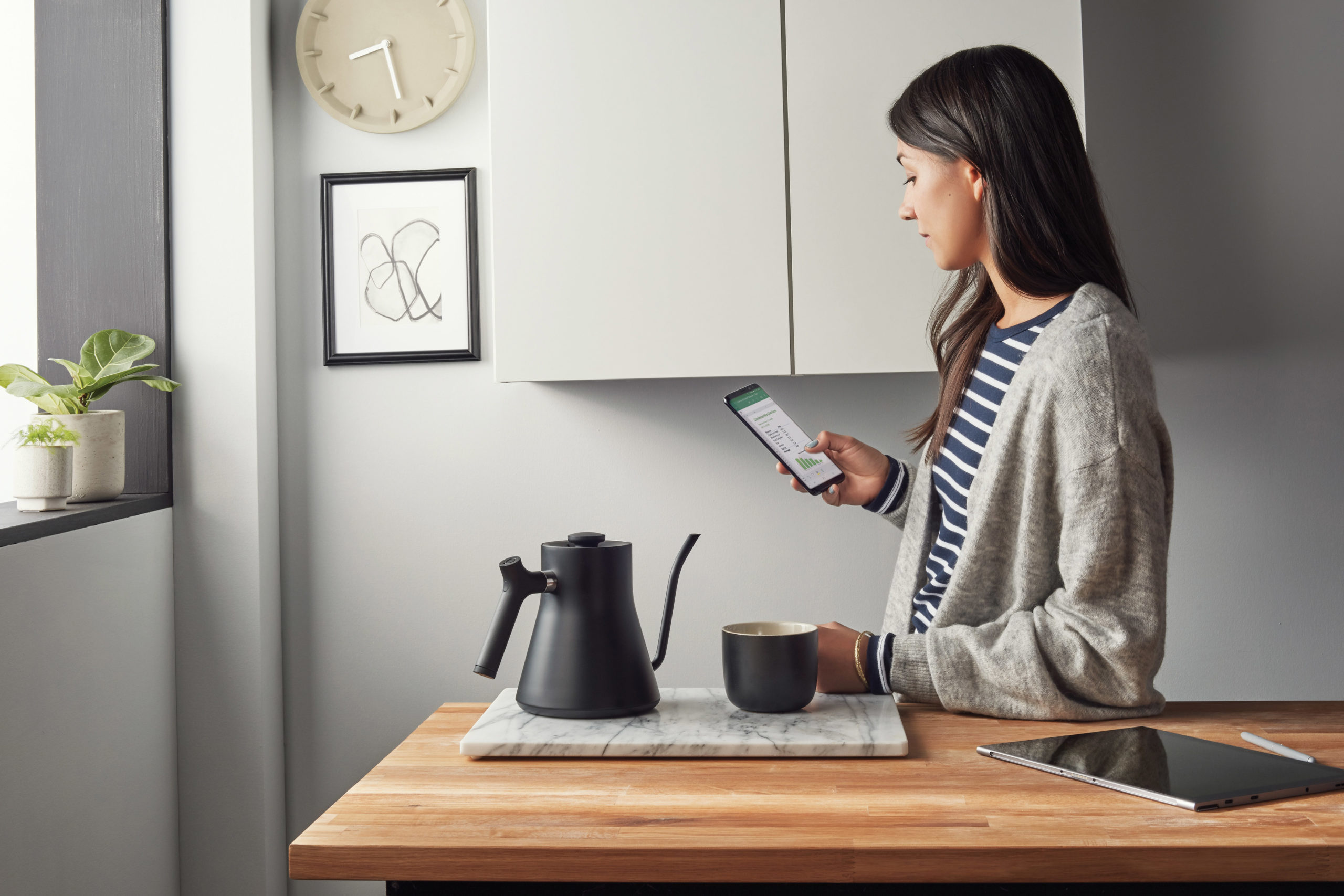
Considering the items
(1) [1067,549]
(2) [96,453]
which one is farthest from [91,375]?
(1) [1067,549]

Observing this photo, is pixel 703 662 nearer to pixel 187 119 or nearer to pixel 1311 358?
pixel 1311 358

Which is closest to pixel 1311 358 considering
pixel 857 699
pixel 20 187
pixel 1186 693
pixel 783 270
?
pixel 1186 693

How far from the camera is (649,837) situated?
735 millimetres

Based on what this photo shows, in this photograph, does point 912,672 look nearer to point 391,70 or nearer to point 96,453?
point 96,453

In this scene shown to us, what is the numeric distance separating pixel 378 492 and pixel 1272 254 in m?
1.71

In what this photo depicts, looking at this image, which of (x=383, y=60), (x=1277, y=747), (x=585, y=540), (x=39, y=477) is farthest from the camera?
(x=383, y=60)

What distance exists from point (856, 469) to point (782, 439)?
19cm

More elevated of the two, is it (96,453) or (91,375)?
(91,375)

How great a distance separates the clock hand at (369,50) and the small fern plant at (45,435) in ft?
2.77

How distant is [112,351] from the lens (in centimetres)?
170

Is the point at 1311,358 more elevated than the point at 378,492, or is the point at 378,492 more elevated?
the point at 1311,358

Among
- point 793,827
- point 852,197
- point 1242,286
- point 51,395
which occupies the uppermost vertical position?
point 852,197

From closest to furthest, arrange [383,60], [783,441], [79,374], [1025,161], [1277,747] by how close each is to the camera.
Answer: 1. [1277,747]
2. [1025,161]
3. [783,441]
4. [79,374]
5. [383,60]

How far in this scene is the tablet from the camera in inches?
30.6
